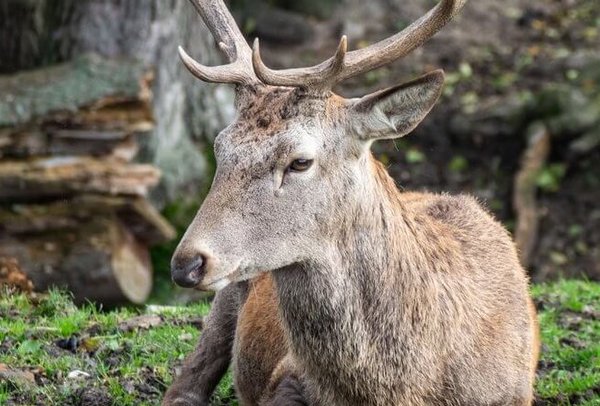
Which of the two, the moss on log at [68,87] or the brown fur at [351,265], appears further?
the moss on log at [68,87]

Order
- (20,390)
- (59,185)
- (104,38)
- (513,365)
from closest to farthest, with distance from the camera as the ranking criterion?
(513,365)
(20,390)
(59,185)
(104,38)

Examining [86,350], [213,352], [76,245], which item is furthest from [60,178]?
[213,352]

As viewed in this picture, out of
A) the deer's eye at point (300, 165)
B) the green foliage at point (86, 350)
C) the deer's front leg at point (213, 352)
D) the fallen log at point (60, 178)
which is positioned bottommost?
the green foliage at point (86, 350)

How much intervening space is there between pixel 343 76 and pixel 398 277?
2.82ft

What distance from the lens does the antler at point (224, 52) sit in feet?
17.9

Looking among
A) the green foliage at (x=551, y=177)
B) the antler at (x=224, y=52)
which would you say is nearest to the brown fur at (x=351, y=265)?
the antler at (x=224, y=52)

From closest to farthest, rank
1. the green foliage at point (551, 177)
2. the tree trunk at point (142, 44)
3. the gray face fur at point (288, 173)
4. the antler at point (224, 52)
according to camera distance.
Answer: the gray face fur at point (288, 173), the antler at point (224, 52), the tree trunk at point (142, 44), the green foliage at point (551, 177)

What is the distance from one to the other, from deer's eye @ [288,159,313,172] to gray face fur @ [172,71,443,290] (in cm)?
2

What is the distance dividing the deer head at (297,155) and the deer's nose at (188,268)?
0.06 m

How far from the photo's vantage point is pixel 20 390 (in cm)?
629

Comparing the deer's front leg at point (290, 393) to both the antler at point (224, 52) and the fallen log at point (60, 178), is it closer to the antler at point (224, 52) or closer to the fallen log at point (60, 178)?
the antler at point (224, 52)

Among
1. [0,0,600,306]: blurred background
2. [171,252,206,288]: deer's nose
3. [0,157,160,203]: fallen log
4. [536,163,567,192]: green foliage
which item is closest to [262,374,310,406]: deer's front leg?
[171,252,206,288]: deer's nose

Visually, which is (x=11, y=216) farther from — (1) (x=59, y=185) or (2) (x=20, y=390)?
(2) (x=20, y=390)

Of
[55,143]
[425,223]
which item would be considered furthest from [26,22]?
[425,223]
